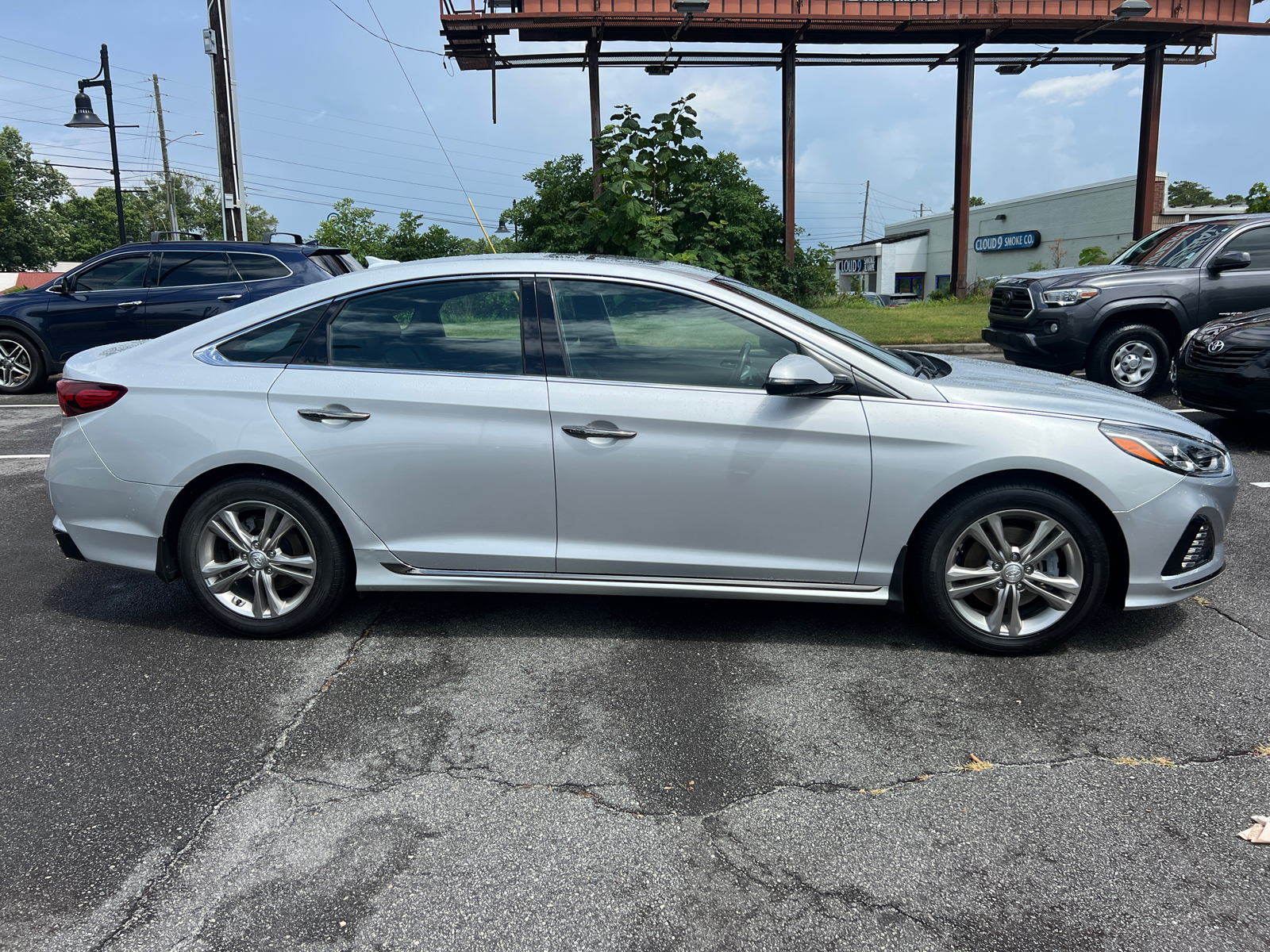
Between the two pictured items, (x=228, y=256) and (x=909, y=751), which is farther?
(x=228, y=256)

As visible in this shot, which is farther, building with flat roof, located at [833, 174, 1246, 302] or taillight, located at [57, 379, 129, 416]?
building with flat roof, located at [833, 174, 1246, 302]

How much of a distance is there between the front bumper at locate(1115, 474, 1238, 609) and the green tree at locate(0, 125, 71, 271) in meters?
90.5

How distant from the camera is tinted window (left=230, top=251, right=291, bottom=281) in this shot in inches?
431

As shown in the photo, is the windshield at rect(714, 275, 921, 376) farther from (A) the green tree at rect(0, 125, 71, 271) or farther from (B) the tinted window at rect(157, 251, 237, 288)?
(A) the green tree at rect(0, 125, 71, 271)

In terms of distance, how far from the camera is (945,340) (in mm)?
13297

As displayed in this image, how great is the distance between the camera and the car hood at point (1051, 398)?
3.72 m

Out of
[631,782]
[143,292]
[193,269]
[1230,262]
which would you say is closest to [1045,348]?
[1230,262]

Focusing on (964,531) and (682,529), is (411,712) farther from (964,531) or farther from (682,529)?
(964,531)

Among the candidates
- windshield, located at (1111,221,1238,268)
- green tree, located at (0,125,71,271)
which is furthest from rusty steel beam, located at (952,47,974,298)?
green tree, located at (0,125,71,271)

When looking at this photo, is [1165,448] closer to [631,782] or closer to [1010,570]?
[1010,570]

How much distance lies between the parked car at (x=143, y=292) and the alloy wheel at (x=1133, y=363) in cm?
904

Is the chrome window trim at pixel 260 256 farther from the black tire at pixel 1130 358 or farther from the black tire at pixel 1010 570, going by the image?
the black tire at pixel 1010 570

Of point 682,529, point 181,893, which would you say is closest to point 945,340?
point 682,529

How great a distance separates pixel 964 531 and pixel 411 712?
7.47 ft
